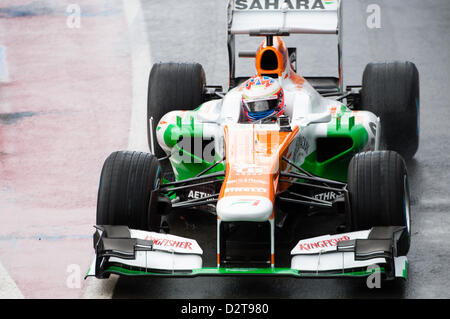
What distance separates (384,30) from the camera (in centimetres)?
1505

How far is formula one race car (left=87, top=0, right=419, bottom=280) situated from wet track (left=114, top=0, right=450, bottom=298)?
326 millimetres

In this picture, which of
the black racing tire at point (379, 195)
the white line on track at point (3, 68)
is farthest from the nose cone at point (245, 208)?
the white line on track at point (3, 68)

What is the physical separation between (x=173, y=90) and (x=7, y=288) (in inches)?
128

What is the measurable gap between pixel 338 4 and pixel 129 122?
315 centimetres

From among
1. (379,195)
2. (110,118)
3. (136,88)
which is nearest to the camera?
(379,195)

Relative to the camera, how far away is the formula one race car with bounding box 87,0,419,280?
7.29 metres

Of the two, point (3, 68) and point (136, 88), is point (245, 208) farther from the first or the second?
point (3, 68)

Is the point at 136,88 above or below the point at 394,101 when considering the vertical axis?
above

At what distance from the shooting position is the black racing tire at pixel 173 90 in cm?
1025

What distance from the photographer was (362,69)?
13508 millimetres

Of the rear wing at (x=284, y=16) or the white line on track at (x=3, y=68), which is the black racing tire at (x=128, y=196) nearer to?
the rear wing at (x=284, y=16)

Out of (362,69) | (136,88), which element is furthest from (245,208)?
(362,69)

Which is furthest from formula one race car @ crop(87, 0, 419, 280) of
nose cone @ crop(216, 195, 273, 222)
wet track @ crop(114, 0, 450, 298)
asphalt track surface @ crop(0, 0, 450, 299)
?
asphalt track surface @ crop(0, 0, 450, 299)
